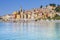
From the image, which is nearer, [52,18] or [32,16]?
[52,18]

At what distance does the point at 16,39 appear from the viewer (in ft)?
30.0

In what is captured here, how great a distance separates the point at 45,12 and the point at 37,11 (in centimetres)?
136

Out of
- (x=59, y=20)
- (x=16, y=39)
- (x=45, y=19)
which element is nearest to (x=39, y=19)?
(x=45, y=19)

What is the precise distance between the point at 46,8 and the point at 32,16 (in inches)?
105

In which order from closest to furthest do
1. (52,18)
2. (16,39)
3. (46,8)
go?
(16,39), (52,18), (46,8)

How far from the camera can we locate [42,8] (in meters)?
36.6

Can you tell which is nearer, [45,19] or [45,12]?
[45,19]

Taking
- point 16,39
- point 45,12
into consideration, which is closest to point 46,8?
point 45,12

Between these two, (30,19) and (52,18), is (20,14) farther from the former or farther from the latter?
(52,18)

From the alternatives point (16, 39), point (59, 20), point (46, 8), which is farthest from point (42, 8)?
point (16, 39)

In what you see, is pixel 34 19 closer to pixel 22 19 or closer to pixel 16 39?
pixel 22 19

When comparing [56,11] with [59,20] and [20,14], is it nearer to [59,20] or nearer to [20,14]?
[59,20]

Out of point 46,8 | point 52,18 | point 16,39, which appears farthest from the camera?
point 46,8

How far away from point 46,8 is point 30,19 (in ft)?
10.6
